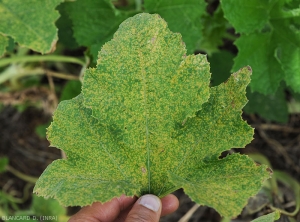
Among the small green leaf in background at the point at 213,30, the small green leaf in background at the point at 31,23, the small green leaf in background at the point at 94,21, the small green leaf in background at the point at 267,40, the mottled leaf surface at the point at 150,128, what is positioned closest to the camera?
the mottled leaf surface at the point at 150,128

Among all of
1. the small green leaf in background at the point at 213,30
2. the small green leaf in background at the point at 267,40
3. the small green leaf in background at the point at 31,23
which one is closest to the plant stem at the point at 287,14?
the small green leaf in background at the point at 267,40

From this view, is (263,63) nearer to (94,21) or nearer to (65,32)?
(94,21)

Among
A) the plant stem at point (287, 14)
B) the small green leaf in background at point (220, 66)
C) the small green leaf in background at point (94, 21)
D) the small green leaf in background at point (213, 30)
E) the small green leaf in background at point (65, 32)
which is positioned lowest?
the small green leaf in background at point (220, 66)

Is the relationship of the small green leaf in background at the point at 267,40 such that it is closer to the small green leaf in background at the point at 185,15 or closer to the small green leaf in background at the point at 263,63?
the small green leaf in background at the point at 263,63

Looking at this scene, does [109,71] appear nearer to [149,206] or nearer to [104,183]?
[104,183]

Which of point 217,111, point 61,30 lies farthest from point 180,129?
point 61,30

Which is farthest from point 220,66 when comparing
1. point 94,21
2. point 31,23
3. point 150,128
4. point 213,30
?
point 31,23

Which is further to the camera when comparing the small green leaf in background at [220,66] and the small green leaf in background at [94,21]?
the small green leaf in background at [220,66]
